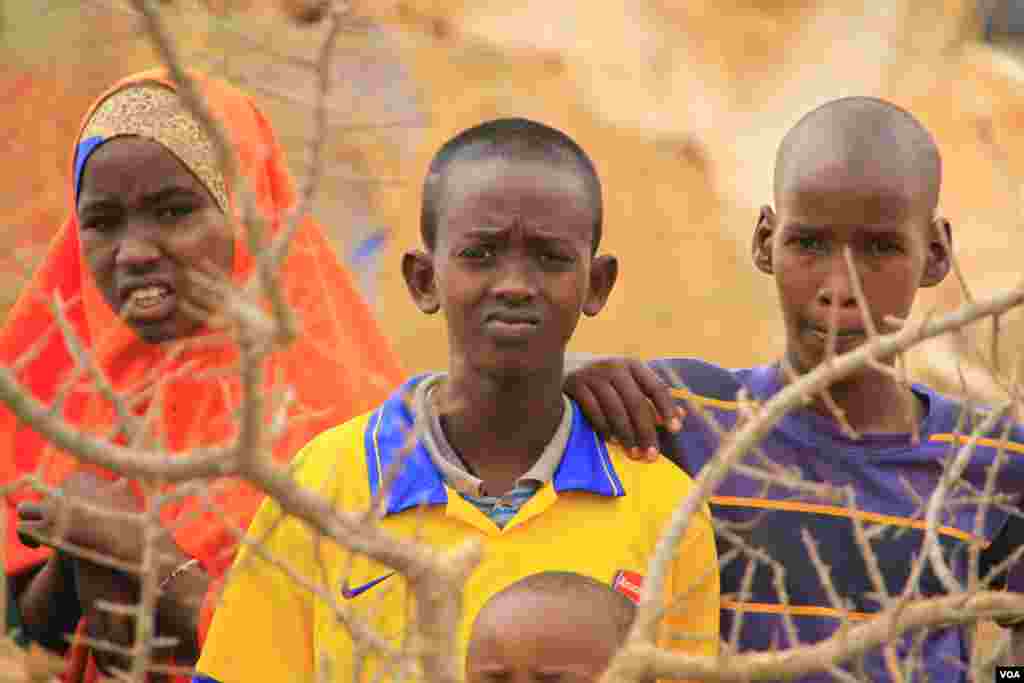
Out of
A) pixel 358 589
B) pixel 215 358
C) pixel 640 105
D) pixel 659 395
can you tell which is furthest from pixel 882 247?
pixel 640 105

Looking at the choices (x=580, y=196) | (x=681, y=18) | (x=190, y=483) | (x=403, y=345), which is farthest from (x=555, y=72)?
(x=190, y=483)

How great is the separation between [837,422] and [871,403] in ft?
0.27

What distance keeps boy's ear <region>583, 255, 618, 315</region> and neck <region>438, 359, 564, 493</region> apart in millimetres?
175

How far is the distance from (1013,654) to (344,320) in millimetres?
1491

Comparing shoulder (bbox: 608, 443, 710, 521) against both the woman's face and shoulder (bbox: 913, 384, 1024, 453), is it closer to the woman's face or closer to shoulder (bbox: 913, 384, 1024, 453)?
shoulder (bbox: 913, 384, 1024, 453)

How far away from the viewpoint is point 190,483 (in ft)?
5.93

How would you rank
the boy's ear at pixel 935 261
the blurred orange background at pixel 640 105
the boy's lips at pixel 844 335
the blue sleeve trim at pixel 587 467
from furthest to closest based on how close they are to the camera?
the blurred orange background at pixel 640 105, the boy's ear at pixel 935 261, the boy's lips at pixel 844 335, the blue sleeve trim at pixel 587 467

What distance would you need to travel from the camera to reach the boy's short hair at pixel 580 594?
235cm

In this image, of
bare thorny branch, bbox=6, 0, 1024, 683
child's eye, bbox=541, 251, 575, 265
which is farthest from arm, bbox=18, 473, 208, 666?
bare thorny branch, bbox=6, 0, 1024, 683

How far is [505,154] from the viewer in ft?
9.07

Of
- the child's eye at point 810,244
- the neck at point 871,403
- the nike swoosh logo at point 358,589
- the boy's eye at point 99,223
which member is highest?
the boy's eye at point 99,223

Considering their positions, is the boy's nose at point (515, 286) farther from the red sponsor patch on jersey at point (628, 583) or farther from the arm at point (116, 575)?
the arm at point (116, 575)

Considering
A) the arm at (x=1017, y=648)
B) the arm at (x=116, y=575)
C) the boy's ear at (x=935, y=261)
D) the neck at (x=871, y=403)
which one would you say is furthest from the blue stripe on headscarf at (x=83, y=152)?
the arm at (x=1017, y=648)

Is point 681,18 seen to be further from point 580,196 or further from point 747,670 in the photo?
point 747,670
